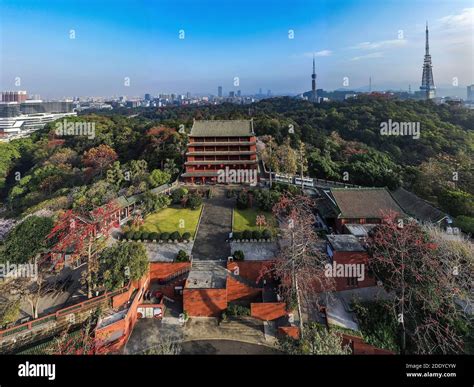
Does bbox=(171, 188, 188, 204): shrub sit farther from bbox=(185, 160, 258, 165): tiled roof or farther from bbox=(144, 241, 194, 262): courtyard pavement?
bbox=(144, 241, 194, 262): courtyard pavement

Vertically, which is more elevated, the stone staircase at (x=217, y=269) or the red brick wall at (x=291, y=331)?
the stone staircase at (x=217, y=269)

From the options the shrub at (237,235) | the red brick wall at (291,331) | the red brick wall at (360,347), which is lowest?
the red brick wall at (360,347)

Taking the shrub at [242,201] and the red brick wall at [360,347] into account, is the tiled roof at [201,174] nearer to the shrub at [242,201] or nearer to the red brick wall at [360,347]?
the shrub at [242,201]

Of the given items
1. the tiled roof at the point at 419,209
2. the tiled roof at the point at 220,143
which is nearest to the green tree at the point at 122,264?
the tiled roof at the point at 220,143

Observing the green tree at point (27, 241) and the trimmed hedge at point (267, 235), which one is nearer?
the green tree at point (27, 241)

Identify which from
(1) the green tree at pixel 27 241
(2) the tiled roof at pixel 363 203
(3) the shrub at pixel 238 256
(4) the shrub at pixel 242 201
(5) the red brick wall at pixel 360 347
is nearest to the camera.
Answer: (5) the red brick wall at pixel 360 347

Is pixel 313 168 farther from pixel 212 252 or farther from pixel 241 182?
pixel 212 252
